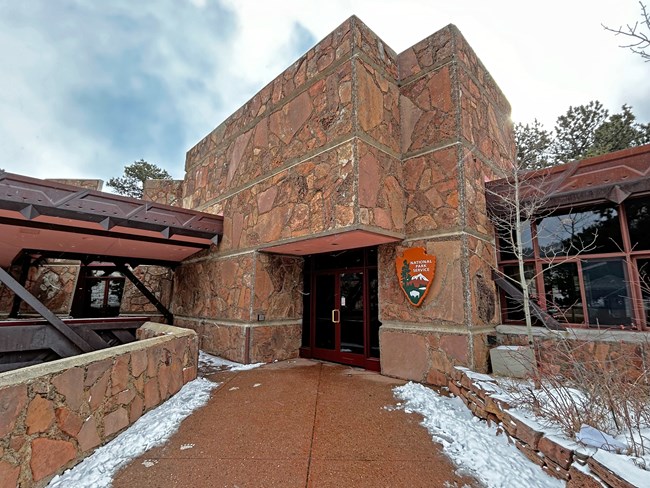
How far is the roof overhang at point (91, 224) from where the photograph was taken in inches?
207

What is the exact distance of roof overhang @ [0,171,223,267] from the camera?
5.25m

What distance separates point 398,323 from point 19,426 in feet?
17.0

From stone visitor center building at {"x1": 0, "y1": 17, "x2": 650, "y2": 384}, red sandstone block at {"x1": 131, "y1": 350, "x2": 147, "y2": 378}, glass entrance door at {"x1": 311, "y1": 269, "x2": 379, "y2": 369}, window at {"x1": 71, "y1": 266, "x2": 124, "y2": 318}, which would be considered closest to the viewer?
red sandstone block at {"x1": 131, "y1": 350, "x2": 147, "y2": 378}

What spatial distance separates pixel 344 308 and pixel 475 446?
436cm

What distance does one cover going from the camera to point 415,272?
5.63 meters

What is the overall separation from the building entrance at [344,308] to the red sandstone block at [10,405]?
548cm

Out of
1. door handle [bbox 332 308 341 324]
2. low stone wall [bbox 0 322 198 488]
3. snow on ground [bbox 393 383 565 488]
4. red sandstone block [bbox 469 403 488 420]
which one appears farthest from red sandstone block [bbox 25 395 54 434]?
door handle [bbox 332 308 341 324]

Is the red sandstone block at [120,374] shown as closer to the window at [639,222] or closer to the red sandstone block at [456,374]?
the red sandstone block at [456,374]

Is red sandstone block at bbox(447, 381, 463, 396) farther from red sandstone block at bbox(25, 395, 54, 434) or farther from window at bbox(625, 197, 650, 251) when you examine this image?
red sandstone block at bbox(25, 395, 54, 434)

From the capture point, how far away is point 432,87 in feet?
19.8

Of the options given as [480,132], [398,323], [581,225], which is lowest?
[398,323]

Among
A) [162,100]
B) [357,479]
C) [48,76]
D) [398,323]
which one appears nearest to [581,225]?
[398,323]

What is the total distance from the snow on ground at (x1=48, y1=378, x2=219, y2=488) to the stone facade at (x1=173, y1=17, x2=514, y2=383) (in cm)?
259

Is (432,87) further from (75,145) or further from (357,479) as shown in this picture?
(75,145)
